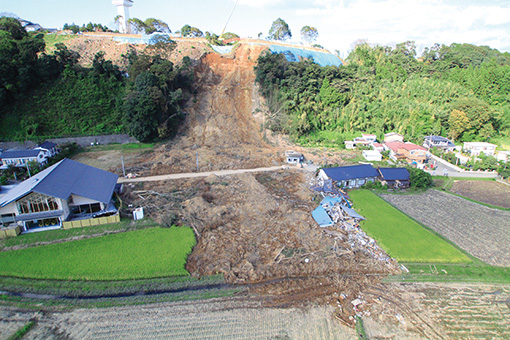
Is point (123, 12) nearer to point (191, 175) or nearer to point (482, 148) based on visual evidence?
point (191, 175)

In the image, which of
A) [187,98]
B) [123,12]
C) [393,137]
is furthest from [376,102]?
[123,12]

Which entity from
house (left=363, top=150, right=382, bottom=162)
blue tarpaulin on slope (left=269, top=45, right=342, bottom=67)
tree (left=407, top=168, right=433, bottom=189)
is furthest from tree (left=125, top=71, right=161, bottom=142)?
tree (left=407, top=168, right=433, bottom=189)

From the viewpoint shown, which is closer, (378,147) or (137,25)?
(378,147)

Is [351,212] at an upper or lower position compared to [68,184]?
lower

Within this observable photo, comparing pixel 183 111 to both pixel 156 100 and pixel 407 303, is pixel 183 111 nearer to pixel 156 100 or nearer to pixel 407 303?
pixel 156 100

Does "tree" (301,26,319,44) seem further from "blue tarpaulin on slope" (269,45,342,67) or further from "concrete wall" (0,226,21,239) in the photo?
"concrete wall" (0,226,21,239)

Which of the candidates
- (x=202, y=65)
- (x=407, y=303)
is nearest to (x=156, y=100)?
(x=202, y=65)
